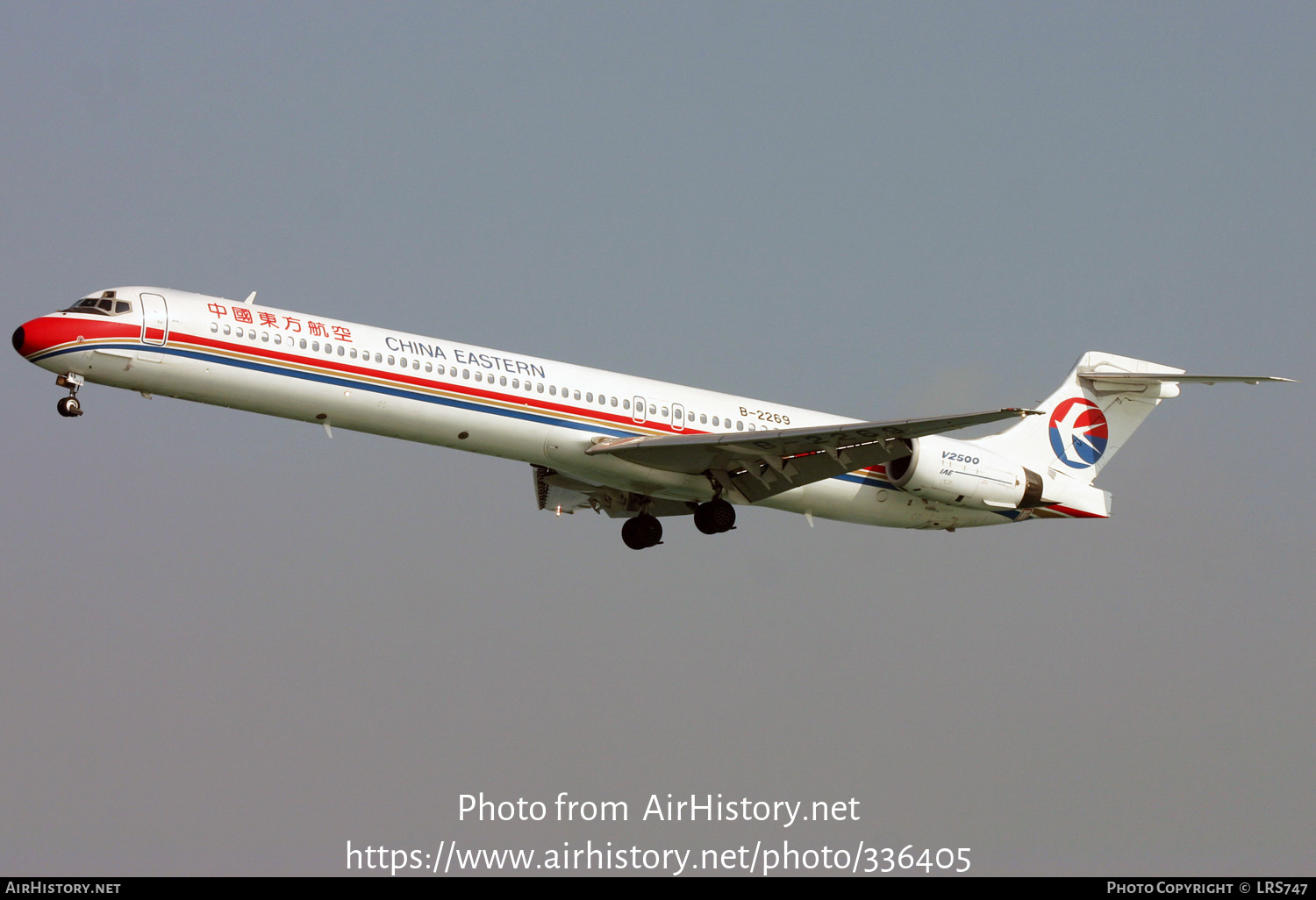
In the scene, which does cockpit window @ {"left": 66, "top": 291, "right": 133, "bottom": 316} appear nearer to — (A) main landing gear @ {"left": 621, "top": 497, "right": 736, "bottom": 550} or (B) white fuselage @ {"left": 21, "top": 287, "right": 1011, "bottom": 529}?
(B) white fuselage @ {"left": 21, "top": 287, "right": 1011, "bottom": 529}

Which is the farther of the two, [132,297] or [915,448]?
[915,448]

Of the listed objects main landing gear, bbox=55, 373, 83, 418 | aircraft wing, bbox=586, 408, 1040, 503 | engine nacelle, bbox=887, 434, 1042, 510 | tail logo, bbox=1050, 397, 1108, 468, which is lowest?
main landing gear, bbox=55, 373, 83, 418

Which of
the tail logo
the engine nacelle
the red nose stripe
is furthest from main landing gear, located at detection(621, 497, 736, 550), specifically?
the red nose stripe

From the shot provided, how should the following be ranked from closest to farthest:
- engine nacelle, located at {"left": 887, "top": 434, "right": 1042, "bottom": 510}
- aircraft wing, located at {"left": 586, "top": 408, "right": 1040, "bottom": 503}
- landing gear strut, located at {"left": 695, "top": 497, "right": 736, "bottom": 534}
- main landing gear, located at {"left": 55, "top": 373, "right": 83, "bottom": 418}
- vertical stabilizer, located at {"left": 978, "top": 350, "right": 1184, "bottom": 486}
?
main landing gear, located at {"left": 55, "top": 373, "right": 83, "bottom": 418}, aircraft wing, located at {"left": 586, "top": 408, "right": 1040, "bottom": 503}, landing gear strut, located at {"left": 695, "top": 497, "right": 736, "bottom": 534}, engine nacelle, located at {"left": 887, "top": 434, "right": 1042, "bottom": 510}, vertical stabilizer, located at {"left": 978, "top": 350, "right": 1184, "bottom": 486}

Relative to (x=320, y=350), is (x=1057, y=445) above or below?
above

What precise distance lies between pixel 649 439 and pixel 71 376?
9.25m

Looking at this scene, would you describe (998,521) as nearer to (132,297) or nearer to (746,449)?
(746,449)

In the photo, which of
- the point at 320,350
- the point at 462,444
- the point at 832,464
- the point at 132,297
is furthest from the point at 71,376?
the point at 832,464

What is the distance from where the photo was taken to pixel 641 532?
31156 mm

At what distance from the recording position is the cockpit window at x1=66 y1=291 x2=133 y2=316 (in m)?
24.1

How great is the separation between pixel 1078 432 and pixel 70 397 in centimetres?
1906

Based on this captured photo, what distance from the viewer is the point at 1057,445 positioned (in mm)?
31516

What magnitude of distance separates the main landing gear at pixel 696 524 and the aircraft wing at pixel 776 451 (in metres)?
0.43

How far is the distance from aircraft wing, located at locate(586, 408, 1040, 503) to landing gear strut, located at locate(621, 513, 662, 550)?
3.25 metres
